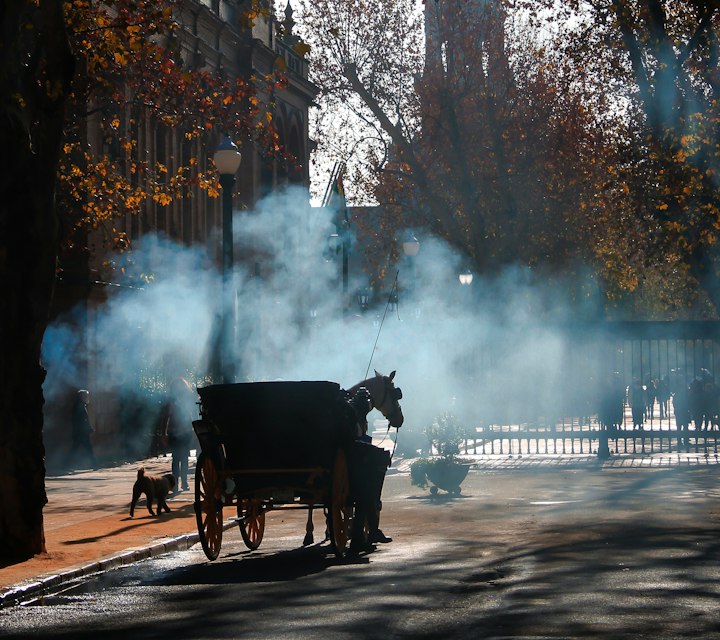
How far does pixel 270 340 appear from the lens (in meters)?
49.4

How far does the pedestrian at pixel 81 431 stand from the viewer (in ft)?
97.1

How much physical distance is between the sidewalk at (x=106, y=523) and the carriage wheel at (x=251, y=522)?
3.08 ft

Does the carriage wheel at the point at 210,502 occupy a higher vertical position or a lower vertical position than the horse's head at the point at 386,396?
lower

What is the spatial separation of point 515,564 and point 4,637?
4.60 meters

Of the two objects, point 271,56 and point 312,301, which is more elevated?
point 271,56

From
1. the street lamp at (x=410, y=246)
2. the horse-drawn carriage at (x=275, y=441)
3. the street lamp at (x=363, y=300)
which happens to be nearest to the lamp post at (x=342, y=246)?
the street lamp at (x=363, y=300)

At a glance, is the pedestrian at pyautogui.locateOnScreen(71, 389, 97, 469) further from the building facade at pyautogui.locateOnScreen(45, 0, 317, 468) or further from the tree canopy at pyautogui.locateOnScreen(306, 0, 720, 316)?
the tree canopy at pyautogui.locateOnScreen(306, 0, 720, 316)

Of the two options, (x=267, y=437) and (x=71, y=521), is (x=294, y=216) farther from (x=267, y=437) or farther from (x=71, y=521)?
(x=267, y=437)

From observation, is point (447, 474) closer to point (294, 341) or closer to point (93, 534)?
point (93, 534)

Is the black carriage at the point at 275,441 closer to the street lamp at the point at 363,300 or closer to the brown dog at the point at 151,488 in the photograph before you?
the brown dog at the point at 151,488

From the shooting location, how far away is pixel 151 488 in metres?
18.1

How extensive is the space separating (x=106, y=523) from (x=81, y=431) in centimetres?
1269

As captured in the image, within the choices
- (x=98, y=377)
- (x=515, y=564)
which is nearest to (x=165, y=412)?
(x=98, y=377)

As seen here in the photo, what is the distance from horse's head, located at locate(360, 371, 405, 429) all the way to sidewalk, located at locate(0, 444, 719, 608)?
8.13ft
